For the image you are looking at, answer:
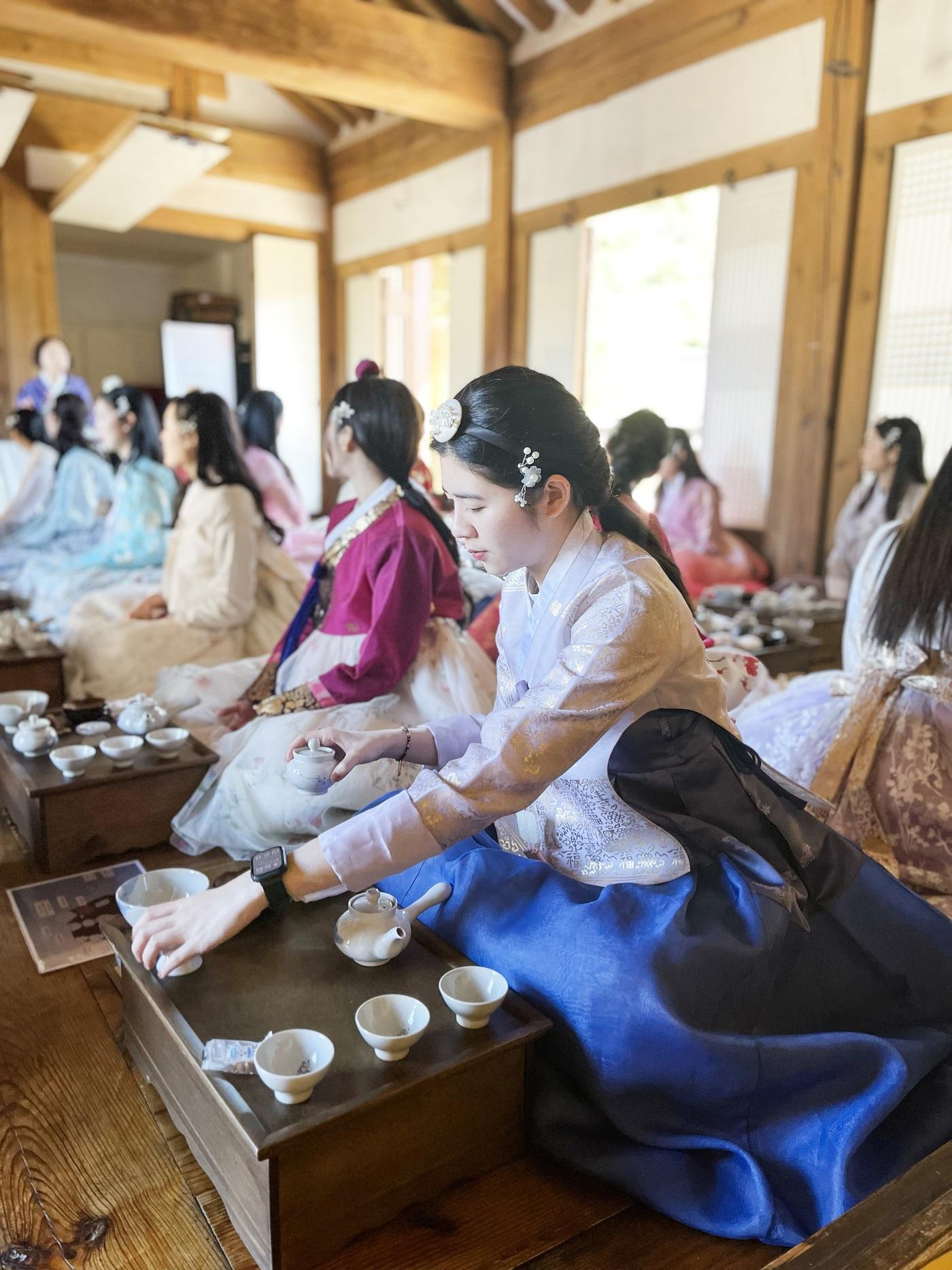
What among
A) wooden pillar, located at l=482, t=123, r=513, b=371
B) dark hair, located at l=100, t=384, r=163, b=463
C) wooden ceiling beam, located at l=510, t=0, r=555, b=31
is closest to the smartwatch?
dark hair, located at l=100, t=384, r=163, b=463

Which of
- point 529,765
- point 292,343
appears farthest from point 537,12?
point 529,765

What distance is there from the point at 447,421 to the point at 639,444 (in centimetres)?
165

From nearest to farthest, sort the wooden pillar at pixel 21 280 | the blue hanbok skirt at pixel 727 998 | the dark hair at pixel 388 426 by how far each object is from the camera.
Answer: the blue hanbok skirt at pixel 727 998
the dark hair at pixel 388 426
the wooden pillar at pixel 21 280

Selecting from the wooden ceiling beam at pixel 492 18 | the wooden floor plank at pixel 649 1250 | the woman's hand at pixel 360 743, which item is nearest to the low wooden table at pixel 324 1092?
the wooden floor plank at pixel 649 1250

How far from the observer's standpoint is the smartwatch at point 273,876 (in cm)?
128

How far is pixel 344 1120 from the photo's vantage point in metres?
1.13

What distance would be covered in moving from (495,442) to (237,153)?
314 inches

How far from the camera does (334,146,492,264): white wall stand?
22.5ft

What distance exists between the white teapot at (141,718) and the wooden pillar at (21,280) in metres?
6.16

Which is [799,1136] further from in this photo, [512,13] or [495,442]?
[512,13]

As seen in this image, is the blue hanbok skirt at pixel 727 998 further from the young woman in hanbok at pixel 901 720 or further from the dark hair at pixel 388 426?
the dark hair at pixel 388 426

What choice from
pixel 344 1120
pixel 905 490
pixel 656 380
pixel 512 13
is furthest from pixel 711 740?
pixel 512 13

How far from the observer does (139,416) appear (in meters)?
4.38

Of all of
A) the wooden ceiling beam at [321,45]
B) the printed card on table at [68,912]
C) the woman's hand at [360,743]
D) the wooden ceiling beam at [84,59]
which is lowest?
the printed card on table at [68,912]
